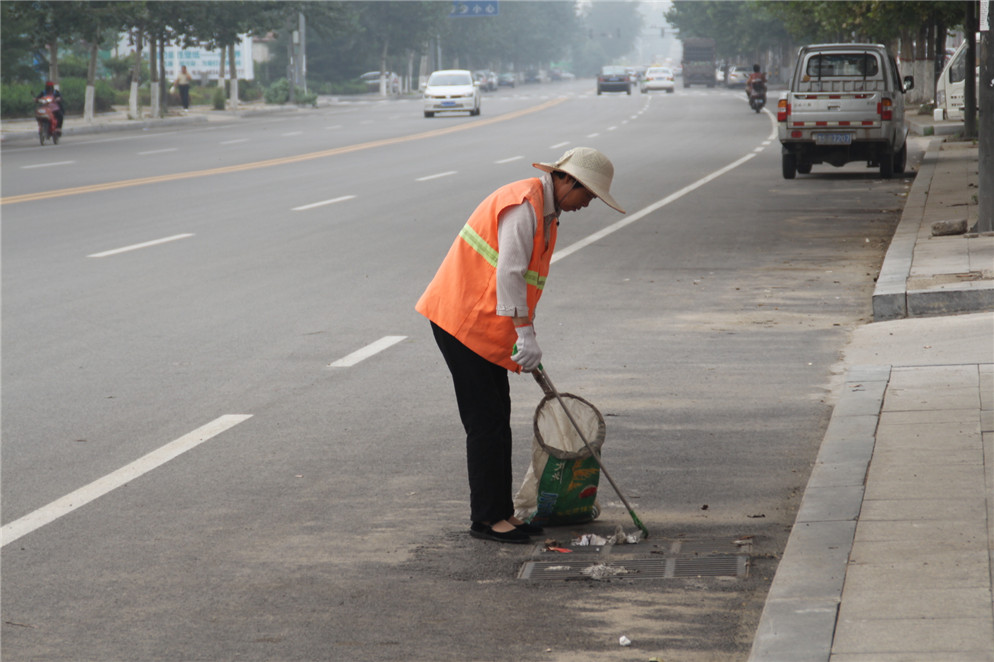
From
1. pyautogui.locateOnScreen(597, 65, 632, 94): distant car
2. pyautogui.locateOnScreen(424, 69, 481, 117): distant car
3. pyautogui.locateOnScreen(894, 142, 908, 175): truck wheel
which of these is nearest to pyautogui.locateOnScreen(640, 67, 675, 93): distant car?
pyautogui.locateOnScreen(597, 65, 632, 94): distant car

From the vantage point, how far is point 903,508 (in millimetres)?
5512

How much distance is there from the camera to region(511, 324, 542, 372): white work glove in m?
5.41

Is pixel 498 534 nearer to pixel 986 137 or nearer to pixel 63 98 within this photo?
pixel 986 137

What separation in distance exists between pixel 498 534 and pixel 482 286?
0.97 m

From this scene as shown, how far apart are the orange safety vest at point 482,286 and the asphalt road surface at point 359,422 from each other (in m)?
0.80

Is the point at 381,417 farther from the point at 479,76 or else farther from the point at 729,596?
the point at 479,76

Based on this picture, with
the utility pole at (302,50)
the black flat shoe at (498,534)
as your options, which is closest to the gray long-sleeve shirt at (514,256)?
the black flat shoe at (498,534)

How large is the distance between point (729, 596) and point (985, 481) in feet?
4.68

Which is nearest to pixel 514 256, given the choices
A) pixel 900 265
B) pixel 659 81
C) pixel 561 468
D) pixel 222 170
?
pixel 561 468

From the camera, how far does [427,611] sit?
16.1ft

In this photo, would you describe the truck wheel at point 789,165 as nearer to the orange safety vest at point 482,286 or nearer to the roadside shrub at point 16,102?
the orange safety vest at point 482,286

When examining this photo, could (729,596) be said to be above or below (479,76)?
below

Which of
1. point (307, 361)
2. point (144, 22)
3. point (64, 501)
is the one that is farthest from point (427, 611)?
point (144, 22)

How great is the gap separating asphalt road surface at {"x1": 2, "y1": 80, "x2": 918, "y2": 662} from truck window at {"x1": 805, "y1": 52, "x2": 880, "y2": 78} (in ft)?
16.5
